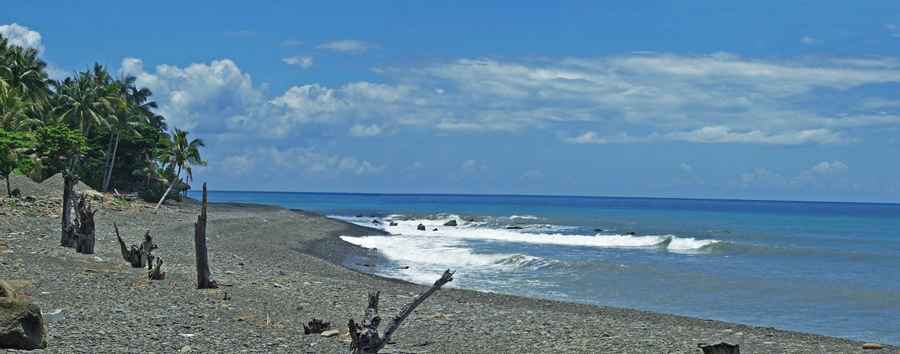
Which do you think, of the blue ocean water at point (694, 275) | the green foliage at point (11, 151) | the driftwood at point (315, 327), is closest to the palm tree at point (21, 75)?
the green foliage at point (11, 151)

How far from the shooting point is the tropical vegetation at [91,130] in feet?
155

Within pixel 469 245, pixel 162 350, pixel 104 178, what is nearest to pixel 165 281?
pixel 162 350

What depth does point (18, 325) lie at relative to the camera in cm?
977

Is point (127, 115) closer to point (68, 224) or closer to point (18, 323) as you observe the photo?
point (68, 224)

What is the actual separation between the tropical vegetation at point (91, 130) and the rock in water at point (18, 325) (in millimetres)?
33022

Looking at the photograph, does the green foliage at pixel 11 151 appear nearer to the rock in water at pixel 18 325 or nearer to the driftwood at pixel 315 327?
the driftwood at pixel 315 327

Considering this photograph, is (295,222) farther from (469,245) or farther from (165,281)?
(165,281)

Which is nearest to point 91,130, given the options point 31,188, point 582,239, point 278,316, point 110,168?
point 110,168

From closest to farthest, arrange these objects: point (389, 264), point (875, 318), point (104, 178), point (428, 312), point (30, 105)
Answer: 1. point (428, 312)
2. point (875, 318)
3. point (389, 264)
4. point (30, 105)
5. point (104, 178)

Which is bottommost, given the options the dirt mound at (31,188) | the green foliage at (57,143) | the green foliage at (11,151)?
the dirt mound at (31,188)

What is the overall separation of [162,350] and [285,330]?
2.87 metres

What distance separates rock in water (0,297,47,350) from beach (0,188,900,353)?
254mm

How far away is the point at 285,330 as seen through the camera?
1373 cm

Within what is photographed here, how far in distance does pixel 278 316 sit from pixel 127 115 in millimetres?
51904
